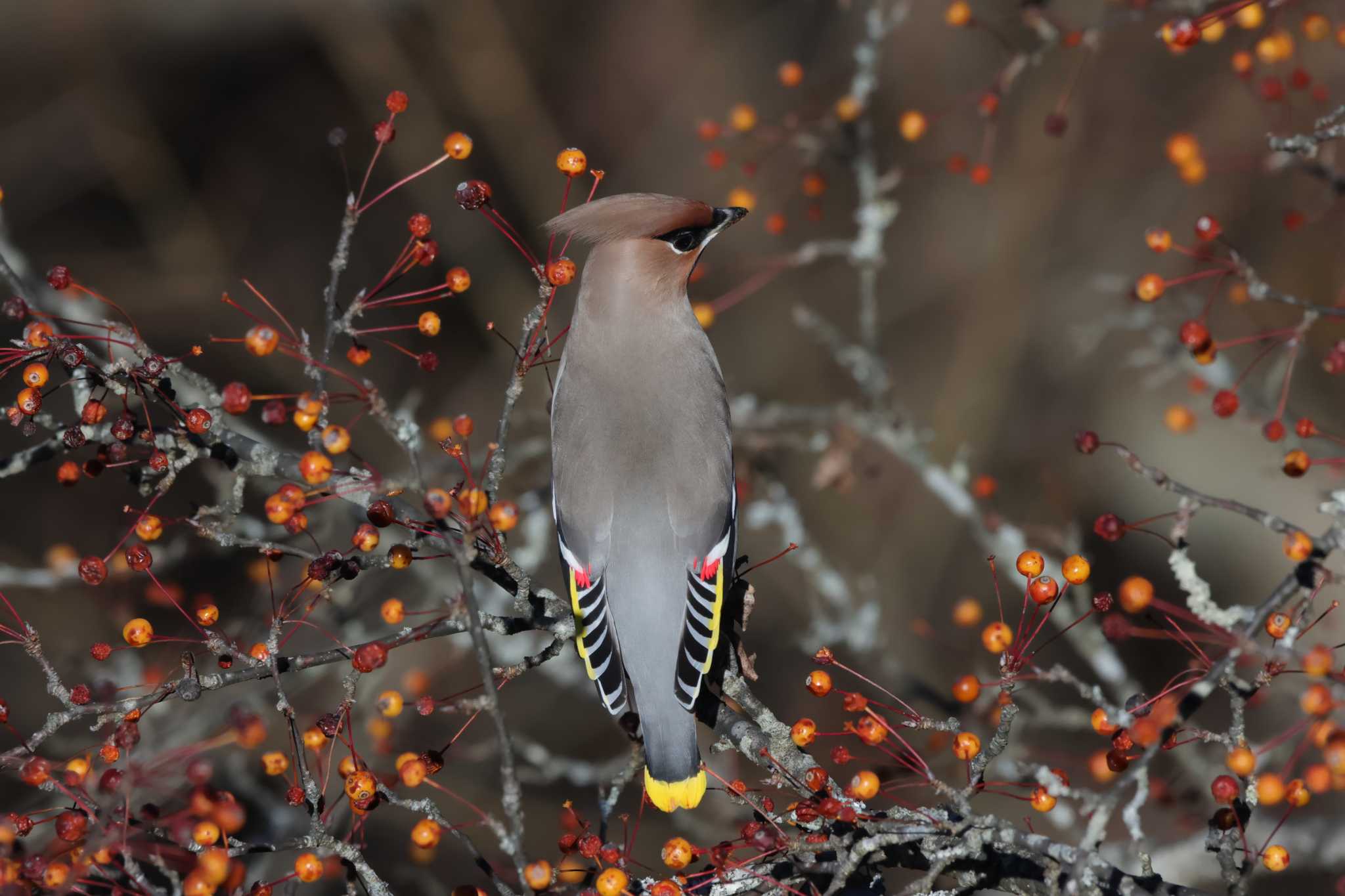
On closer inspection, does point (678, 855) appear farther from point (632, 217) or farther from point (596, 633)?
point (632, 217)

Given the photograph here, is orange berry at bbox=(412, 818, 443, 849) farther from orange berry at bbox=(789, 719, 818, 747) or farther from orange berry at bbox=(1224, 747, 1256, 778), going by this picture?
orange berry at bbox=(1224, 747, 1256, 778)

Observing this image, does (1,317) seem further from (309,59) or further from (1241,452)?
(1241,452)

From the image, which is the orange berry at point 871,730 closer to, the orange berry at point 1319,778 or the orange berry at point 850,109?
the orange berry at point 1319,778

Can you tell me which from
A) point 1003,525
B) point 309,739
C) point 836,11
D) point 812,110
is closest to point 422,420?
point 812,110

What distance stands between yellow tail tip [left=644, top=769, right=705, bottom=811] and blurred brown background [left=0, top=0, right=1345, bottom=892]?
2.85m

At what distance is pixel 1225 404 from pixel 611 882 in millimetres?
1549

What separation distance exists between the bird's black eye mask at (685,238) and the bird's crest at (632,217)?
0.06 feet

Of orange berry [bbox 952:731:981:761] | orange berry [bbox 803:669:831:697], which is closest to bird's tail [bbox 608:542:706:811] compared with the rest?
orange berry [bbox 803:669:831:697]

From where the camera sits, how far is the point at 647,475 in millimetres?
3285

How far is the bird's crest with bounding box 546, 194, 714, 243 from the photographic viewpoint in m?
3.19

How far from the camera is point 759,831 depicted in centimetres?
209

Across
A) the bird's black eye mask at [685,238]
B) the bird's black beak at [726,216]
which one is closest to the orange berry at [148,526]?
the bird's black eye mask at [685,238]

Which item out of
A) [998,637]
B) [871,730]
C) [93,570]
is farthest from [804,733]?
[93,570]

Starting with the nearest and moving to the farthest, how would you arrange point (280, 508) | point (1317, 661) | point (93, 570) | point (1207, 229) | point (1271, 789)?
point (1317, 661), point (1271, 789), point (280, 508), point (93, 570), point (1207, 229)
